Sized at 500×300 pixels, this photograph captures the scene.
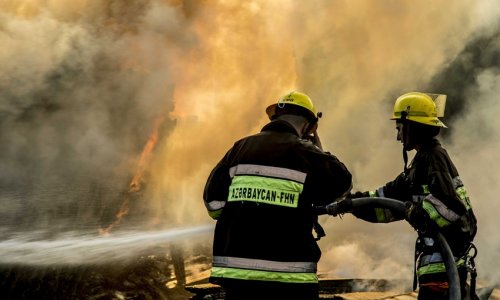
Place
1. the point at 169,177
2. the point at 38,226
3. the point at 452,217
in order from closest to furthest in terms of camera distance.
Answer: the point at 452,217
the point at 38,226
the point at 169,177

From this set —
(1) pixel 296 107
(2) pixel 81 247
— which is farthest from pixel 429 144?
(2) pixel 81 247

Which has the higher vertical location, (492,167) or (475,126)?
(475,126)

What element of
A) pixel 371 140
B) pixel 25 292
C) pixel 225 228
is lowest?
pixel 25 292

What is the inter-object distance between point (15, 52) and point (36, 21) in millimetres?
1121

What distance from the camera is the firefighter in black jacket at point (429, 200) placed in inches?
108

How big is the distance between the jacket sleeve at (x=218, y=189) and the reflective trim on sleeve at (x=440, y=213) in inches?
48.8

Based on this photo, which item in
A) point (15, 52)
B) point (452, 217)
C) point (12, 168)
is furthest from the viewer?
point (12, 168)

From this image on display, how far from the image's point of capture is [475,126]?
29.6 ft

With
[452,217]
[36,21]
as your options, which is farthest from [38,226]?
[452,217]

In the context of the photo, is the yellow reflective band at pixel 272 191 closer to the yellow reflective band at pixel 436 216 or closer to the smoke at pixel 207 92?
the yellow reflective band at pixel 436 216

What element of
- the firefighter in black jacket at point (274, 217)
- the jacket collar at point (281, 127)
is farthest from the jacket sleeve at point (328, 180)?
the jacket collar at point (281, 127)

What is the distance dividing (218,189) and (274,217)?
1.31 feet

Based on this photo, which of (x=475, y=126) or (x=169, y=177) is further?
(x=169, y=177)

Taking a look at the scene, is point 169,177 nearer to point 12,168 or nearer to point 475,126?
point 12,168
